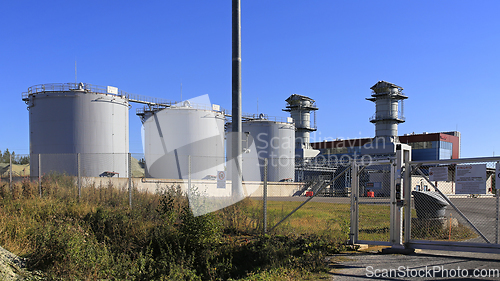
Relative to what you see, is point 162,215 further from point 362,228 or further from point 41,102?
point 41,102

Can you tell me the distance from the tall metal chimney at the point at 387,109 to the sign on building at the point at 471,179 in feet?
172

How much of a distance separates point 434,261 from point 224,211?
5.51m

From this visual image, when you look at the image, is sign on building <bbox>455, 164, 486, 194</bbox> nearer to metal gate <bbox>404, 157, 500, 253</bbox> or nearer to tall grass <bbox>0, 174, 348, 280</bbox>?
metal gate <bbox>404, 157, 500, 253</bbox>

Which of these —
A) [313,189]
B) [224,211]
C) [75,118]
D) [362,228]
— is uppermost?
[75,118]

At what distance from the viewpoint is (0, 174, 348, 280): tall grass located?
6.79m

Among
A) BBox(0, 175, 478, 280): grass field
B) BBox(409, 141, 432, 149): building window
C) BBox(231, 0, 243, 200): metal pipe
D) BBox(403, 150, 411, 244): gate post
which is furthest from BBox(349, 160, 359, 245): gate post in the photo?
BBox(409, 141, 432, 149): building window

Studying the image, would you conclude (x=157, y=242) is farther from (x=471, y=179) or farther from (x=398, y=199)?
(x=471, y=179)

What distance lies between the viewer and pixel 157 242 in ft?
28.0

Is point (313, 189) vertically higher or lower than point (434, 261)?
lower

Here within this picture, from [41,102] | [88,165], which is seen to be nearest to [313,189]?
[88,165]

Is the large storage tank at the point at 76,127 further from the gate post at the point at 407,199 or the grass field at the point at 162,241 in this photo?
the gate post at the point at 407,199

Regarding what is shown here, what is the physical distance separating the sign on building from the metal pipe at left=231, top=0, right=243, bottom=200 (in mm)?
5978

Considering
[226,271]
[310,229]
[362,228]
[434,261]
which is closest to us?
[434,261]

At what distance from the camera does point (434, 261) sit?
7.03 metres
